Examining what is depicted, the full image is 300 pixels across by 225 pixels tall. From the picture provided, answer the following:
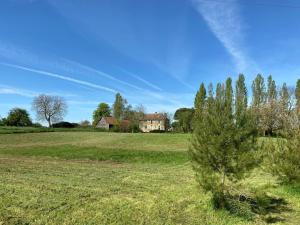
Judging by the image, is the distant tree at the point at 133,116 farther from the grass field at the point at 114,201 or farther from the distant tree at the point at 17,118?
the grass field at the point at 114,201

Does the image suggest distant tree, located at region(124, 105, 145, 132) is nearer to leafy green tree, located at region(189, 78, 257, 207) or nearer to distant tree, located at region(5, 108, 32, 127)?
distant tree, located at region(5, 108, 32, 127)

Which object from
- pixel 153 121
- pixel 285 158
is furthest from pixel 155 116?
pixel 285 158

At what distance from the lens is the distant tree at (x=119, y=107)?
318 ft

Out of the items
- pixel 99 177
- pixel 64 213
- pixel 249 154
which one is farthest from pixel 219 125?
pixel 99 177

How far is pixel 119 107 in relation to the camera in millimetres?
97750

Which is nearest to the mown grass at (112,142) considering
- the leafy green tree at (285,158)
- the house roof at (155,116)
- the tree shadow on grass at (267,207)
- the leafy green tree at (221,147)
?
the leafy green tree at (285,158)

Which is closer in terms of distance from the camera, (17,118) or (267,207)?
(267,207)

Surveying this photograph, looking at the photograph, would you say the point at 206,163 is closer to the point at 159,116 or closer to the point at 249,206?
the point at 249,206

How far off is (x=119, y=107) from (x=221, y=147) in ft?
295

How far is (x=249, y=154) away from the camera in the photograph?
332 inches

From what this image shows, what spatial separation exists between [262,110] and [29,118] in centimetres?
6811

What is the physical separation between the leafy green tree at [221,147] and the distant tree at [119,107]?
8750 cm

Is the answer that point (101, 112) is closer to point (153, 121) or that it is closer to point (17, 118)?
point (153, 121)

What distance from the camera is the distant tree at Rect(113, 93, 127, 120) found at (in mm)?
96812
